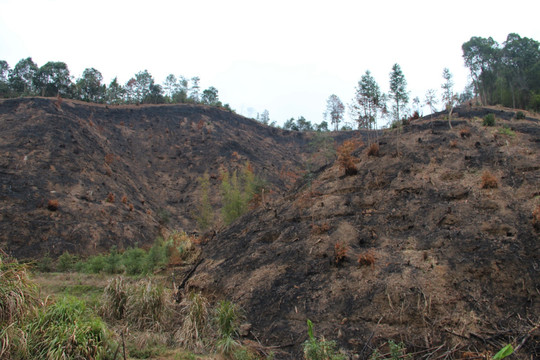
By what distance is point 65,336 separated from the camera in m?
6.31

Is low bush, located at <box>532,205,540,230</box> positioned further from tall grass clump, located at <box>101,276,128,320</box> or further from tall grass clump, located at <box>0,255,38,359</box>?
tall grass clump, located at <box>0,255,38,359</box>

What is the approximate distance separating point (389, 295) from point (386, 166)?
697cm

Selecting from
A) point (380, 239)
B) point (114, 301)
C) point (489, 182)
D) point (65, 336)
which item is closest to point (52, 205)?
point (114, 301)

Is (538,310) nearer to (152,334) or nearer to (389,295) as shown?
(389,295)

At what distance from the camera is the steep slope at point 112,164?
21781 mm

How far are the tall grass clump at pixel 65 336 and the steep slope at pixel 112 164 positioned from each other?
1533 cm

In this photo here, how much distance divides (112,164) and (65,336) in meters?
27.9

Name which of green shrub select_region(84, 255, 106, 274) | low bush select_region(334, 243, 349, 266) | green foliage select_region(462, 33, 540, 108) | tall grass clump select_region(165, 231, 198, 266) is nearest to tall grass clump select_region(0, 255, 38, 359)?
low bush select_region(334, 243, 349, 266)

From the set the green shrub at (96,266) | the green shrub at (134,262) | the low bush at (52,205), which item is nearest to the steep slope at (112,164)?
the low bush at (52,205)

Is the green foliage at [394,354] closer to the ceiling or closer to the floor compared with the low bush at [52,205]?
closer to the floor

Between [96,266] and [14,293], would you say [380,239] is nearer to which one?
[14,293]

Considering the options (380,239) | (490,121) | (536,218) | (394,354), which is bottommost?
(394,354)

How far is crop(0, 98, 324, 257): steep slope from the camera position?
21.8 m

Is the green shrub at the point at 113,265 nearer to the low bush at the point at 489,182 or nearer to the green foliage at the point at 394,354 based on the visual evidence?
the green foliage at the point at 394,354
